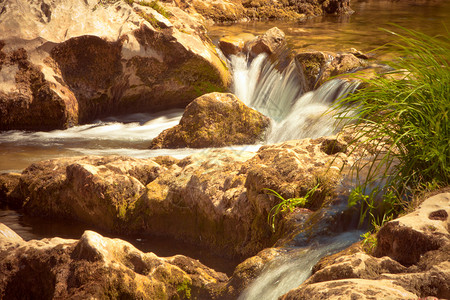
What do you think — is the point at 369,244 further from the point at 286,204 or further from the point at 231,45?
the point at 231,45

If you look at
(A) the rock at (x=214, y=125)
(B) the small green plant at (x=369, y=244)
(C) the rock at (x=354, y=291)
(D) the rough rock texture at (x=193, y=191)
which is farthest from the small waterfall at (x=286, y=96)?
(C) the rock at (x=354, y=291)

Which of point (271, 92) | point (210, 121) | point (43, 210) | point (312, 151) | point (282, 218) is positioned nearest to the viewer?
point (282, 218)

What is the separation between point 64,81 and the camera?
9781 mm

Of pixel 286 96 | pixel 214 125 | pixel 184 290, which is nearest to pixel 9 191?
pixel 214 125

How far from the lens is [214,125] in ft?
25.3

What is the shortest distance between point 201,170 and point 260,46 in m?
7.25

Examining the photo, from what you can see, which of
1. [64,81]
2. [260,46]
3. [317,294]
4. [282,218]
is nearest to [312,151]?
[282,218]

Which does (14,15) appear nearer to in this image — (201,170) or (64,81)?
(64,81)

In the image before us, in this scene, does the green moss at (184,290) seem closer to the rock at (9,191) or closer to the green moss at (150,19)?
the rock at (9,191)

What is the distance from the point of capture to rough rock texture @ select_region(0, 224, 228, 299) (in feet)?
10.2

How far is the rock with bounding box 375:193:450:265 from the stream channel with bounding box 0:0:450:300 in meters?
0.82

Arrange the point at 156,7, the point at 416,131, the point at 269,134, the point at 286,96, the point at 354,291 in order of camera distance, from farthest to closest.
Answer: the point at 156,7 < the point at 286,96 < the point at 269,134 < the point at 416,131 < the point at 354,291

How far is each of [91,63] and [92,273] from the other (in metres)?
7.56

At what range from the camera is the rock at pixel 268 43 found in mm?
11812
